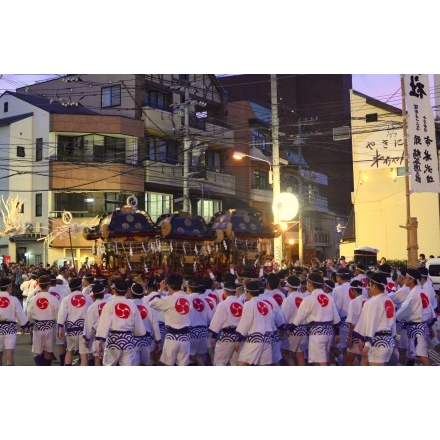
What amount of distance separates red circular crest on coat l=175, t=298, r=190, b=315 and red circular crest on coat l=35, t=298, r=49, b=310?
231 centimetres

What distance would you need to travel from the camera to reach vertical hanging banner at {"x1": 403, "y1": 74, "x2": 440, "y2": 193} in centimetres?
1384

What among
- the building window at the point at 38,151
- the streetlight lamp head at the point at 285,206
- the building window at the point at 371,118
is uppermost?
the building window at the point at 371,118

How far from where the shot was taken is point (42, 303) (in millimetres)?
8867

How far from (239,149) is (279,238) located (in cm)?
776

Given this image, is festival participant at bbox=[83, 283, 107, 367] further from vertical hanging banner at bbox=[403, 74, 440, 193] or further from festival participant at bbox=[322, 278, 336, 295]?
vertical hanging banner at bbox=[403, 74, 440, 193]

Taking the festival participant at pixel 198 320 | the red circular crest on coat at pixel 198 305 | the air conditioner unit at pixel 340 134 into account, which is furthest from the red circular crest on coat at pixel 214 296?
the air conditioner unit at pixel 340 134

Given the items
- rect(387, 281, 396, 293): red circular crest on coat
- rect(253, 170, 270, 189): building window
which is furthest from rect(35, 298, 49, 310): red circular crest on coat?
rect(253, 170, 270, 189): building window

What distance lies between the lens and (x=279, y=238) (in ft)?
60.3

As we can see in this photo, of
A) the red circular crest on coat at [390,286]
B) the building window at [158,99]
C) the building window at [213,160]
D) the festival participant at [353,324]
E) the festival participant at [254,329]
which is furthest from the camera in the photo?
the building window at [213,160]

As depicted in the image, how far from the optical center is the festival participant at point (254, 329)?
24.6 feet

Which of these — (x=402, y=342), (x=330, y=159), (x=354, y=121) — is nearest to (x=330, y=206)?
(x=330, y=159)

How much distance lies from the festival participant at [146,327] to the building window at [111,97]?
16.3 metres

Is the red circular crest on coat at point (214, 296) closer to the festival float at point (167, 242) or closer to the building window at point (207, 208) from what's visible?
the festival float at point (167, 242)

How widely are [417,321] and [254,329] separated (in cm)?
238
